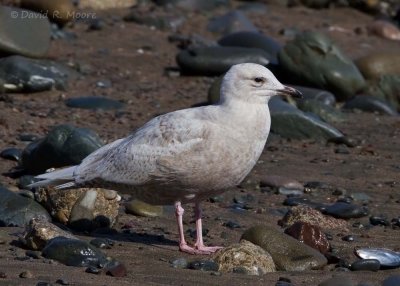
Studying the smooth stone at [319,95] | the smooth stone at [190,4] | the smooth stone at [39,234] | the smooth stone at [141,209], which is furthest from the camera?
the smooth stone at [190,4]

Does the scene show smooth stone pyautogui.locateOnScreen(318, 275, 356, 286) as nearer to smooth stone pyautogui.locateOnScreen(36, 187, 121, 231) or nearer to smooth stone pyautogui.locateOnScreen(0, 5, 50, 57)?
smooth stone pyautogui.locateOnScreen(36, 187, 121, 231)

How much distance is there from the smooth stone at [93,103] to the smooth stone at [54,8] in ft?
9.78

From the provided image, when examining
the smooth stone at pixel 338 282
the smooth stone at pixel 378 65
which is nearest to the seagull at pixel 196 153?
the smooth stone at pixel 338 282

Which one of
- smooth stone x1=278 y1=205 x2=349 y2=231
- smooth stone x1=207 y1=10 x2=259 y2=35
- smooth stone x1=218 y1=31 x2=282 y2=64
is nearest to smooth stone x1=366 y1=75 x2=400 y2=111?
smooth stone x1=218 y1=31 x2=282 y2=64

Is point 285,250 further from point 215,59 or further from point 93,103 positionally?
point 215,59

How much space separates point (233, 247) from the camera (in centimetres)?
662

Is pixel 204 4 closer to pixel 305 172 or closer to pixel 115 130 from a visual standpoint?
pixel 115 130

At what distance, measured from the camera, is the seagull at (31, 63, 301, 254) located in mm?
7008

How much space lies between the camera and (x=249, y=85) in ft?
23.9

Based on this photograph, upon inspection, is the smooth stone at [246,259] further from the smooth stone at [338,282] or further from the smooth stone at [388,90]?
the smooth stone at [388,90]

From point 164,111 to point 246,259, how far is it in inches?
227

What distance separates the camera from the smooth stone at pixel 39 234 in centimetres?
668

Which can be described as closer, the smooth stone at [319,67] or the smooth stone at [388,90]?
the smooth stone at [319,67]

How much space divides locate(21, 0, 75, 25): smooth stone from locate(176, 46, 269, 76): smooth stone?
2012mm
